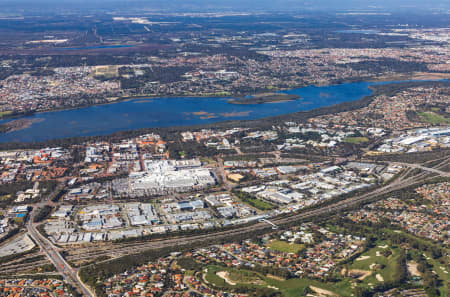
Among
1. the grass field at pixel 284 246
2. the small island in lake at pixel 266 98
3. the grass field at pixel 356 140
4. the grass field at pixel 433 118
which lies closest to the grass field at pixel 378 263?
the grass field at pixel 284 246

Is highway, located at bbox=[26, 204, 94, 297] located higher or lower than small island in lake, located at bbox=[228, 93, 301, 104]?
lower

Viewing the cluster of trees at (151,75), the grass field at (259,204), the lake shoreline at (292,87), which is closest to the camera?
the grass field at (259,204)

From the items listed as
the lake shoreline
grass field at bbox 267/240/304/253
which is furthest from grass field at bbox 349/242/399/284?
the lake shoreline

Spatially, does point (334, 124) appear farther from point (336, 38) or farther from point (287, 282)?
point (336, 38)

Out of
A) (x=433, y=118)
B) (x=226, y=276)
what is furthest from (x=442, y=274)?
(x=433, y=118)

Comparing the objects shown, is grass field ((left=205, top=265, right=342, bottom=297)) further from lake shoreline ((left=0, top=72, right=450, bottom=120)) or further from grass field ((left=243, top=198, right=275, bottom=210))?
lake shoreline ((left=0, top=72, right=450, bottom=120))

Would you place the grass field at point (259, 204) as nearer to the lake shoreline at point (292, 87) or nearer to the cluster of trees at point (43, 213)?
the cluster of trees at point (43, 213)

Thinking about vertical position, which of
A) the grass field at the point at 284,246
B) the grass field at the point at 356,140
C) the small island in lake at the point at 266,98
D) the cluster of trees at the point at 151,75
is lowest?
the grass field at the point at 284,246
